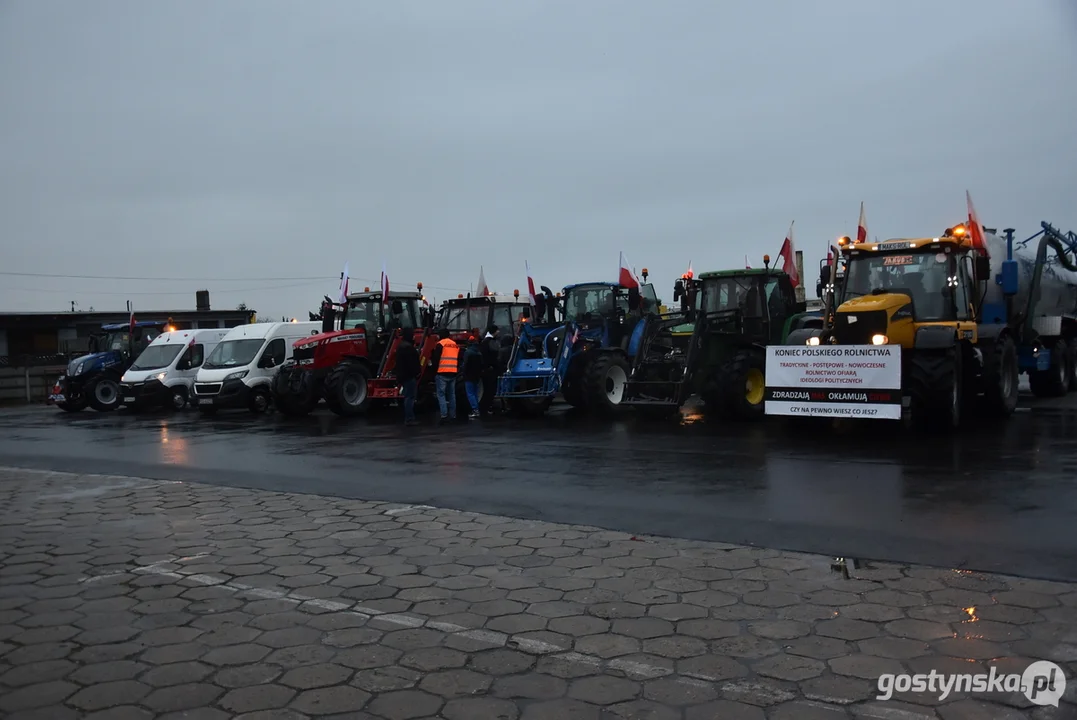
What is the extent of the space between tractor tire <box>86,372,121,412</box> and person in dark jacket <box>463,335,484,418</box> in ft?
39.2

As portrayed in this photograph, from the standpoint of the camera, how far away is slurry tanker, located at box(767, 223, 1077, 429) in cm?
1123

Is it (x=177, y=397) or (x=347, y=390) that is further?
(x=177, y=397)

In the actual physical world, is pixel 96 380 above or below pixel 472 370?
below

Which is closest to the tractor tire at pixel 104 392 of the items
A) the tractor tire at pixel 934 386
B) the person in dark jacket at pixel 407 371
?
the person in dark jacket at pixel 407 371

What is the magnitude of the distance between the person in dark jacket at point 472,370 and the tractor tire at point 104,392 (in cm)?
1196

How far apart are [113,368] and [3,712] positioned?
22.2m

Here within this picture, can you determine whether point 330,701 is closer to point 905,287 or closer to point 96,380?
point 905,287

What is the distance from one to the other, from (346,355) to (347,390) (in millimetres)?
951

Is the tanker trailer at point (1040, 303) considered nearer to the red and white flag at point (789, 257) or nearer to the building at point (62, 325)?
the red and white flag at point (789, 257)

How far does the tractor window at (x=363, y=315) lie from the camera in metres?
19.6

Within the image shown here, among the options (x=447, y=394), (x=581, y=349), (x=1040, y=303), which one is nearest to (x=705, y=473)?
(x=581, y=349)

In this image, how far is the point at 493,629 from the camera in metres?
4.74

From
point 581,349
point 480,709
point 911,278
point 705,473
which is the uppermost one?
point 911,278

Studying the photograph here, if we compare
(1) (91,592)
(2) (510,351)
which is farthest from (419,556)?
(2) (510,351)
